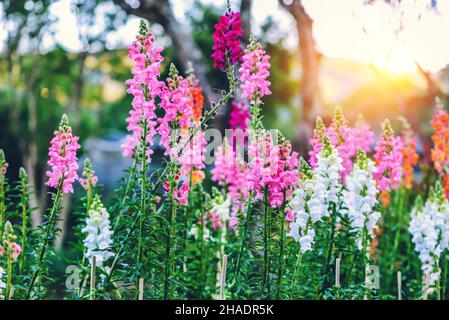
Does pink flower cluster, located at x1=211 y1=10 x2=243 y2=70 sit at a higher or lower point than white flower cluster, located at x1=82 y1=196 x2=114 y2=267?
higher

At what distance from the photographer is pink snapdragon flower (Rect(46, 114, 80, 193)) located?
3461 millimetres

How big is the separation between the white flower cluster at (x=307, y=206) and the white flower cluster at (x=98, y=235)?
1.18 metres

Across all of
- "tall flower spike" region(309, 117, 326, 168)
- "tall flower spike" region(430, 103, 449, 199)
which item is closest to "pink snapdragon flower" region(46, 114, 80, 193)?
"tall flower spike" region(309, 117, 326, 168)

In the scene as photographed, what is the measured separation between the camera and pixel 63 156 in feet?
11.6

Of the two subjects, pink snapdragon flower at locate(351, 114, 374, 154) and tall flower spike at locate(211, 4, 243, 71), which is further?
pink snapdragon flower at locate(351, 114, 374, 154)

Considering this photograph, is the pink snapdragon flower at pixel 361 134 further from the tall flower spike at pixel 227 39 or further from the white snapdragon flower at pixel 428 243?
the tall flower spike at pixel 227 39

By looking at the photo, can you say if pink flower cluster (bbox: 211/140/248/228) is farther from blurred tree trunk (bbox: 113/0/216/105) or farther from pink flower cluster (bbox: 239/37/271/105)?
blurred tree trunk (bbox: 113/0/216/105)

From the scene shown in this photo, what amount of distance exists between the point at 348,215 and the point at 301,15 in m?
3.07

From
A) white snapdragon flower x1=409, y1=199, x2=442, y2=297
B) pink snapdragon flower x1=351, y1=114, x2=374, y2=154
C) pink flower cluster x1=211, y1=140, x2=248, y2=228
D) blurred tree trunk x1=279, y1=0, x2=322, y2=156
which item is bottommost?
white snapdragon flower x1=409, y1=199, x2=442, y2=297

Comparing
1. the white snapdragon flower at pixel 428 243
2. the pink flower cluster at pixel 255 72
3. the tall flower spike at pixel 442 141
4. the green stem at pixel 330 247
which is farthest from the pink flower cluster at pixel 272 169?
the tall flower spike at pixel 442 141

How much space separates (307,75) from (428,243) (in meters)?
3.45

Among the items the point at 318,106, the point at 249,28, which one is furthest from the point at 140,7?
the point at 318,106

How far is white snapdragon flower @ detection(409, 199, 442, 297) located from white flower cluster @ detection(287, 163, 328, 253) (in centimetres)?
129
